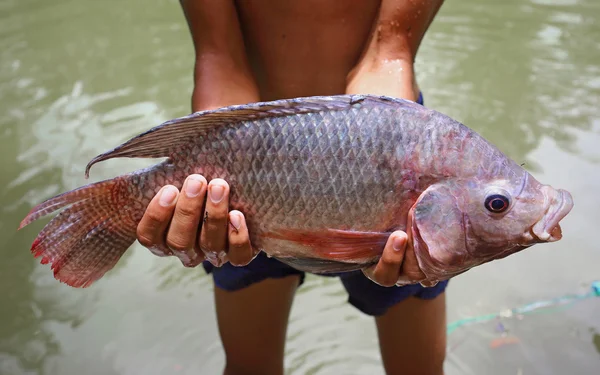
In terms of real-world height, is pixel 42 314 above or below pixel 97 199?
below

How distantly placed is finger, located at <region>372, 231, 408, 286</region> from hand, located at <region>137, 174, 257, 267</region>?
343 millimetres

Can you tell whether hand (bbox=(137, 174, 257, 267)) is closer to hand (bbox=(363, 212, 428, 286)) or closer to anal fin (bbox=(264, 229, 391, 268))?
anal fin (bbox=(264, 229, 391, 268))

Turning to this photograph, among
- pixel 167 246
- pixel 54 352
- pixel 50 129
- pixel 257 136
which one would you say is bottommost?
pixel 54 352

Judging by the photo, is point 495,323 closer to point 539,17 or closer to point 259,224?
point 259,224

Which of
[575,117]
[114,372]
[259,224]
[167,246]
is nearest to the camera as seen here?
[259,224]

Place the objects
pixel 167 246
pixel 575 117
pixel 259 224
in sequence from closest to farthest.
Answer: pixel 259 224, pixel 167 246, pixel 575 117

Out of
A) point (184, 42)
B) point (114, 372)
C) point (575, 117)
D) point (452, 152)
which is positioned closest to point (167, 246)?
point (452, 152)

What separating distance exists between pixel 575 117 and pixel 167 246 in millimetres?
4011

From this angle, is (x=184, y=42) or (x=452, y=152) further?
(x=184, y=42)

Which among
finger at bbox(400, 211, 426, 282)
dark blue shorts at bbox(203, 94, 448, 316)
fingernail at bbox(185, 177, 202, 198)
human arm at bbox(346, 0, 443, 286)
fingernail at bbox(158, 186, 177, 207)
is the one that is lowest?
dark blue shorts at bbox(203, 94, 448, 316)

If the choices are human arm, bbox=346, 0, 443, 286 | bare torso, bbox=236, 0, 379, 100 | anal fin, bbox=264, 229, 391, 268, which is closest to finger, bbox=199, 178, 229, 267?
anal fin, bbox=264, 229, 391, 268

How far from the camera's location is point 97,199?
60.4 inches

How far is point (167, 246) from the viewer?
1621mm

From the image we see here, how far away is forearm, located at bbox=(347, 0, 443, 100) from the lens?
180 cm
